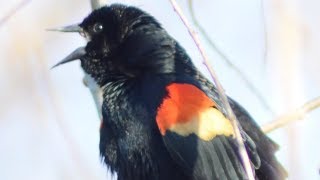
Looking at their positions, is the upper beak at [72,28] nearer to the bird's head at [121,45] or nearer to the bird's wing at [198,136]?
the bird's head at [121,45]

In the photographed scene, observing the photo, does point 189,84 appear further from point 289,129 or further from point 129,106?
point 289,129

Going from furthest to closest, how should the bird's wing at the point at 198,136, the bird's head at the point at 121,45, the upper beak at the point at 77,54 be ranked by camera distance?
the upper beak at the point at 77,54 → the bird's head at the point at 121,45 → the bird's wing at the point at 198,136

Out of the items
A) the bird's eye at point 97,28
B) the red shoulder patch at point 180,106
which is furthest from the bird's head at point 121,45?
the red shoulder patch at point 180,106

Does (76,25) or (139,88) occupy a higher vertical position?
(76,25)

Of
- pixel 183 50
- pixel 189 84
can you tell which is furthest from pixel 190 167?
pixel 183 50

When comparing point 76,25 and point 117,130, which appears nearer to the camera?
point 117,130

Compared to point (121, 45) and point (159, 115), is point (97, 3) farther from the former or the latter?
point (159, 115)

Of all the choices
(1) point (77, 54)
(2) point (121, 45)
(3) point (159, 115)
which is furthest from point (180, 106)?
(1) point (77, 54)
